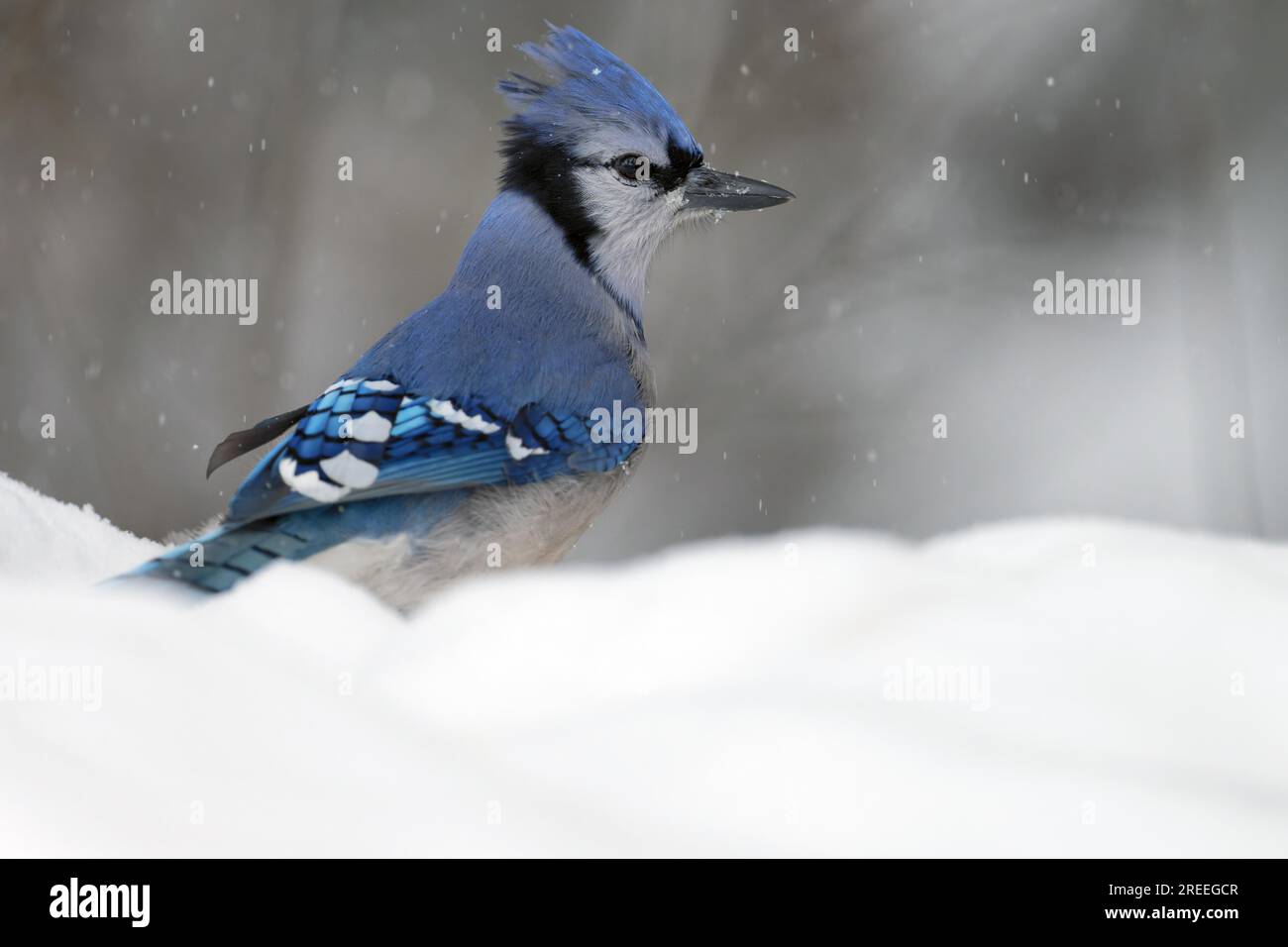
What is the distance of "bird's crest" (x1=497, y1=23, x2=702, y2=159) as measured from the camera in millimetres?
1566

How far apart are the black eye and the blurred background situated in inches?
15.3

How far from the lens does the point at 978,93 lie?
6.82 feet

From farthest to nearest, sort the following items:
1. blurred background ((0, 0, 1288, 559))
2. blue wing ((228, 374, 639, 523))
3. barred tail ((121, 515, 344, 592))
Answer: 1. blurred background ((0, 0, 1288, 559))
2. blue wing ((228, 374, 639, 523))
3. barred tail ((121, 515, 344, 592))

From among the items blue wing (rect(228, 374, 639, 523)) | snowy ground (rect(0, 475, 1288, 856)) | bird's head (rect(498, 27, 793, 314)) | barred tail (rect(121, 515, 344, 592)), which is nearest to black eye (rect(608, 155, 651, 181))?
bird's head (rect(498, 27, 793, 314))

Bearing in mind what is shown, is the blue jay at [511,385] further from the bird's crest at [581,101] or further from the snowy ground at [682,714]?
the snowy ground at [682,714]

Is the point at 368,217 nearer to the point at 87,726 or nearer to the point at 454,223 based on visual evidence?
the point at 454,223

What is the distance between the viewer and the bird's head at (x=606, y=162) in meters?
1.57

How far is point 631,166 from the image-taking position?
163cm

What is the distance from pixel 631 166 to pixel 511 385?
14.7 inches

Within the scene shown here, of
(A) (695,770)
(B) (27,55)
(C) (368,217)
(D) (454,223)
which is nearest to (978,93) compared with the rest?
(D) (454,223)

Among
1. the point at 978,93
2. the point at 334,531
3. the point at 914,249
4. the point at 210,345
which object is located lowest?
the point at 334,531

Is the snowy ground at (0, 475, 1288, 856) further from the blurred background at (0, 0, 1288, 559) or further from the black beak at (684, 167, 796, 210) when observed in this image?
the blurred background at (0, 0, 1288, 559)
